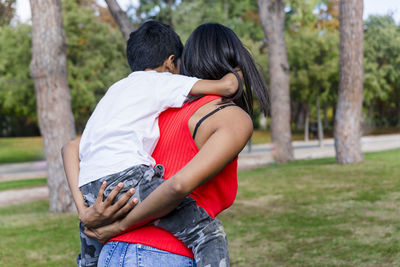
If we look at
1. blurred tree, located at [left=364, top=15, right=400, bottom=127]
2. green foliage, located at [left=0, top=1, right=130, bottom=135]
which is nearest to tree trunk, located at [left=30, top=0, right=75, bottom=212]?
green foliage, located at [left=0, top=1, right=130, bottom=135]

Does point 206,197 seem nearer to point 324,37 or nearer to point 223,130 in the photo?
point 223,130

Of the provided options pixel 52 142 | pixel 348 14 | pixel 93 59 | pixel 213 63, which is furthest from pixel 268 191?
pixel 93 59

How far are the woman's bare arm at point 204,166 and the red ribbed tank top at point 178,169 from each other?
0.06m

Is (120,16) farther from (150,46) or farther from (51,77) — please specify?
(150,46)

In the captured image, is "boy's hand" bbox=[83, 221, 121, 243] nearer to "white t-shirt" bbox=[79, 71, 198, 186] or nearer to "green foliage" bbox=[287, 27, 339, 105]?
"white t-shirt" bbox=[79, 71, 198, 186]

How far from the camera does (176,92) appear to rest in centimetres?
181

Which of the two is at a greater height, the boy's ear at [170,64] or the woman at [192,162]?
the boy's ear at [170,64]

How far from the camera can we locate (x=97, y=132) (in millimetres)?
1854

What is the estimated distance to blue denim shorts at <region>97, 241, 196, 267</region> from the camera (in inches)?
66.1

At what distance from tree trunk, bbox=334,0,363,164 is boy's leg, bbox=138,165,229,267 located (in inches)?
510

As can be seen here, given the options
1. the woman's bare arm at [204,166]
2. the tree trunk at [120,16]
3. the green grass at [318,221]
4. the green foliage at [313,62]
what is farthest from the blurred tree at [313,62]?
the woman's bare arm at [204,166]

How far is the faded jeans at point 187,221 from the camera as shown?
170 cm

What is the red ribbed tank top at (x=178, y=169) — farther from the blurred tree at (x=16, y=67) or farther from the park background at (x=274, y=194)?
the blurred tree at (x=16, y=67)

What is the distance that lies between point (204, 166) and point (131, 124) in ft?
1.18
